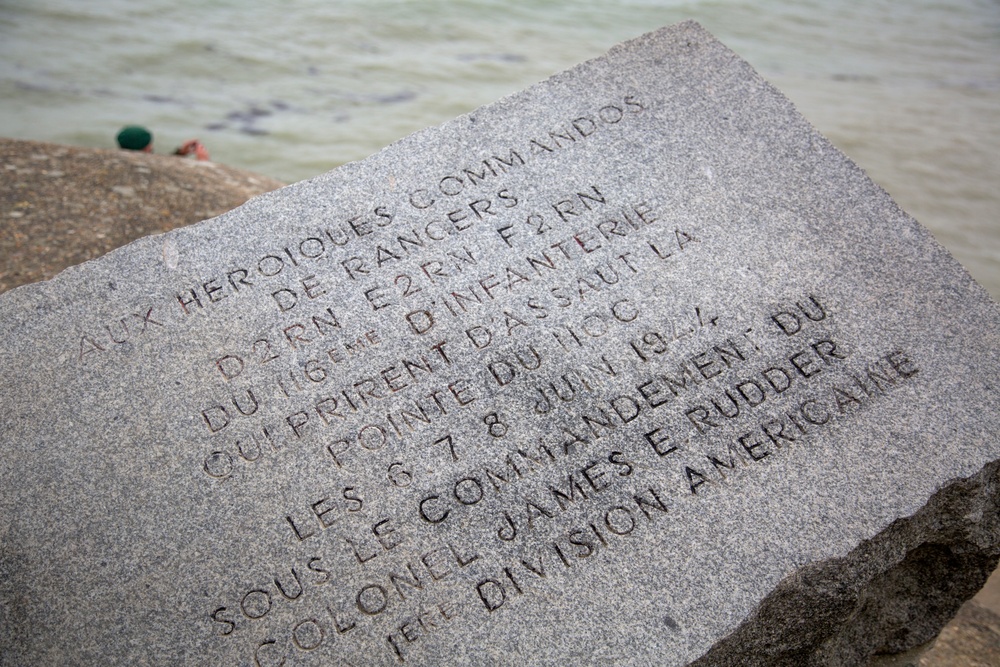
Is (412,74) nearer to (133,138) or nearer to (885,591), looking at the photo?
(133,138)

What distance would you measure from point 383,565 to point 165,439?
661mm

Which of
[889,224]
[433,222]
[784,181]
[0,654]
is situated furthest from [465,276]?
[0,654]

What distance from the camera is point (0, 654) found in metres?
2.04

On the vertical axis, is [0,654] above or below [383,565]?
below

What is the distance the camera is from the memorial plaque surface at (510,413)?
212cm

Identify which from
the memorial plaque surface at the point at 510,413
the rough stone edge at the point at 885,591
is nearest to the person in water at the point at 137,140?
the memorial plaque surface at the point at 510,413

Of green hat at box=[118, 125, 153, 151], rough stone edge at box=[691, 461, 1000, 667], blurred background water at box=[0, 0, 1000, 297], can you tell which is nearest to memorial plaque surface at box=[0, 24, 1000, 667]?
rough stone edge at box=[691, 461, 1000, 667]

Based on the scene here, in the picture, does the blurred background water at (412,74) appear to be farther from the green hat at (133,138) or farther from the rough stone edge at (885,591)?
the rough stone edge at (885,591)

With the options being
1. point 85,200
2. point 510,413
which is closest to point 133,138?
point 85,200

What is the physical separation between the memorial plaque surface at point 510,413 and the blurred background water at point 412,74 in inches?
126

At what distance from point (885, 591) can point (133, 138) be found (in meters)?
4.42

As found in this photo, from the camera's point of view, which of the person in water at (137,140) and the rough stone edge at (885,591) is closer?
the rough stone edge at (885,591)

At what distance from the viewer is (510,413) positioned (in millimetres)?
2383

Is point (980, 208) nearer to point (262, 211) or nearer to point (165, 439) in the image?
point (262, 211)
